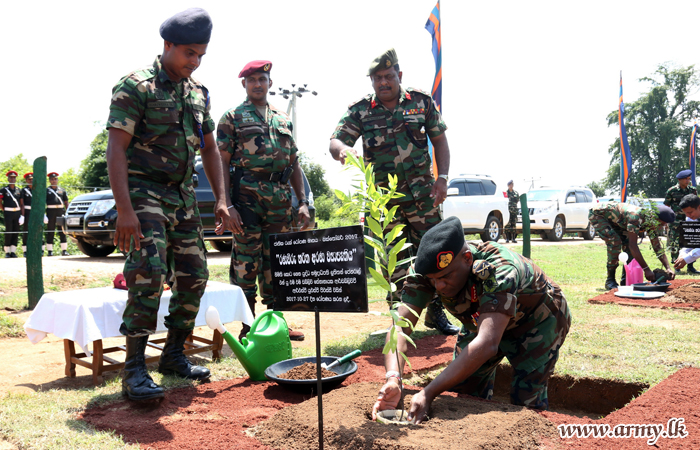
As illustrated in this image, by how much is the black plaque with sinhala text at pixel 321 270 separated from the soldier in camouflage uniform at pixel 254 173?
1.97 m

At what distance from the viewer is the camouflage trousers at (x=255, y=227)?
4461 mm

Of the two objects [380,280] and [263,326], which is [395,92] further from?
[380,280]

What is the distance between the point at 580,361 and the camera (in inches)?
152

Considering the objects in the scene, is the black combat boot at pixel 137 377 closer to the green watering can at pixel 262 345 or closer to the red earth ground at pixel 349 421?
the red earth ground at pixel 349 421

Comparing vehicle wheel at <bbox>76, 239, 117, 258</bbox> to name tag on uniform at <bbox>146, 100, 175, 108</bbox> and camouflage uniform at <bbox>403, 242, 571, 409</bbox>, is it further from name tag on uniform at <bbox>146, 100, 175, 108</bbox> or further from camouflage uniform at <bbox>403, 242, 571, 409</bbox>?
camouflage uniform at <bbox>403, 242, 571, 409</bbox>

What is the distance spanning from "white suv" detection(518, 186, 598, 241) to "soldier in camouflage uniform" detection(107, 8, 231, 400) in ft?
55.6

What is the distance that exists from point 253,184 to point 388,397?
2.50 m

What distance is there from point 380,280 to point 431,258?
9.9 inches

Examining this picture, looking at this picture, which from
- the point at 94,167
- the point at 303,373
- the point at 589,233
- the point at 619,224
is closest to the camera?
the point at 303,373

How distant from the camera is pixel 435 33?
9.51 m

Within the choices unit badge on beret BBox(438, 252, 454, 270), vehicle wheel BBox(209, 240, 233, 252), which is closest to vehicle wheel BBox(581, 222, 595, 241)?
vehicle wheel BBox(209, 240, 233, 252)

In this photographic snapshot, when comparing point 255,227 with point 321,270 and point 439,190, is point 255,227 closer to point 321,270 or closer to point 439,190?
point 439,190

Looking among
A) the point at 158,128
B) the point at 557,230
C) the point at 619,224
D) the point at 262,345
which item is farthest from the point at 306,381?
the point at 557,230

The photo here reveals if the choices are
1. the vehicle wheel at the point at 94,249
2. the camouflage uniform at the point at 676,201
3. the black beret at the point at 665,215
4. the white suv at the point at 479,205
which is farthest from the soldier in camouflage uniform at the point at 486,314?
the white suv at the point at 479,205
